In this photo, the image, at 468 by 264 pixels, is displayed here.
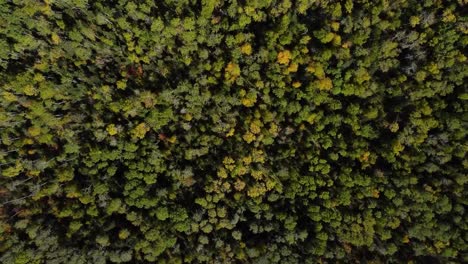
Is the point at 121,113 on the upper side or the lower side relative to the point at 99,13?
lower

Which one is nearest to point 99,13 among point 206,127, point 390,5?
point 206,127

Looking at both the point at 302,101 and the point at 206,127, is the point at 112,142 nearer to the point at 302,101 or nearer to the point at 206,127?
the point at 206,127

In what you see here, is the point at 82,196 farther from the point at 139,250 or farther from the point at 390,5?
the point at 390,5

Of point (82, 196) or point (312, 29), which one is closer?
point (82, 196)

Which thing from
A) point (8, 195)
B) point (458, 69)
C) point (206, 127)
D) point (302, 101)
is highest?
point (458, 69)

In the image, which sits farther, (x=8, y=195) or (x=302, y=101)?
(x=302, y=101)

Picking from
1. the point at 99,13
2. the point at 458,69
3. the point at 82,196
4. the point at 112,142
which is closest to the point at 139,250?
the point at 82,196
